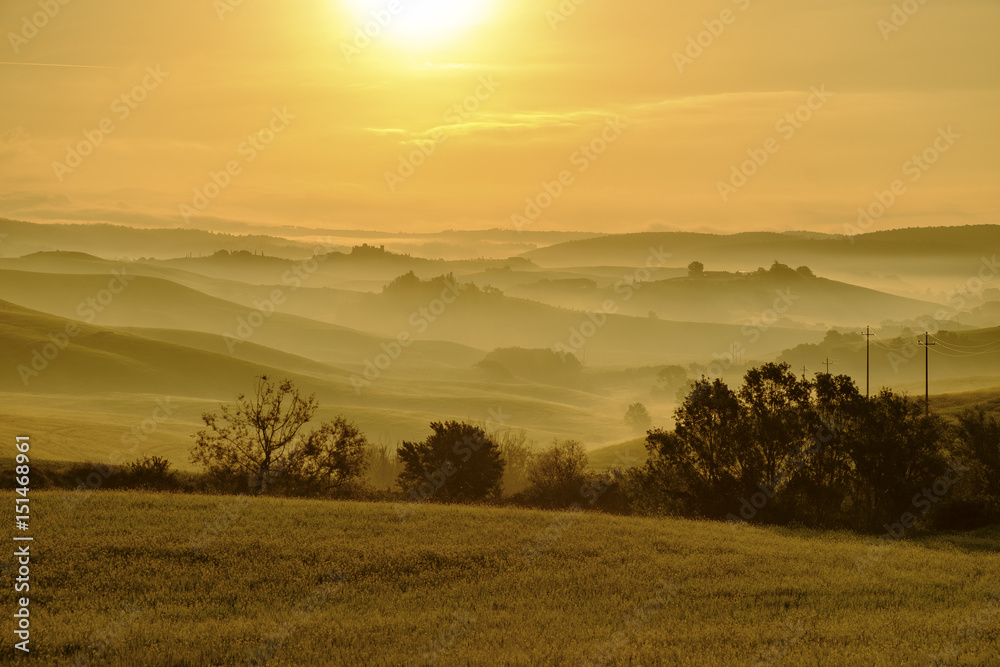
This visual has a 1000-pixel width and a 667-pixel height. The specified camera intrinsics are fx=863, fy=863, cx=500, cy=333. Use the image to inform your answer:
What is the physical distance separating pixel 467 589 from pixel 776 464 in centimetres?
2476

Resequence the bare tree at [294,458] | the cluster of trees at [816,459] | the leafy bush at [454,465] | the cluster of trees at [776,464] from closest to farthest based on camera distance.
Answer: the cluster of trees at [816,459] → the cluster of trees at [776,464] → the bare tree at [294,458] → the leafy bush at [454,465]

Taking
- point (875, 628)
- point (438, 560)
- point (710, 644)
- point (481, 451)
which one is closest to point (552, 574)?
point (438, 560)

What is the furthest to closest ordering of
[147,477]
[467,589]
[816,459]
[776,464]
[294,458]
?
1. [294,458]
2. [776,464]
3. [816,459]
4. [147,477]
5. [467,589]

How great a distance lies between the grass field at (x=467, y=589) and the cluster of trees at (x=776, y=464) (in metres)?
5.94

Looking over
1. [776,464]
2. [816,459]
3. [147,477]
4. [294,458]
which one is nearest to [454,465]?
[294,458]

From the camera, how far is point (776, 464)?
143 ft

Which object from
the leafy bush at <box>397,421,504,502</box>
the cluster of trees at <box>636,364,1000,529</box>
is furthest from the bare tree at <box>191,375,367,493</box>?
the cluster of trees at <box>636,364,1000,529</box>

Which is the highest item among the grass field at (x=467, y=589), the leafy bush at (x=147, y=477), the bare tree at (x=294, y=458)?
the bare tree at (x=294, y=458)

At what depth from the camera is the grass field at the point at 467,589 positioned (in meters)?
18.2

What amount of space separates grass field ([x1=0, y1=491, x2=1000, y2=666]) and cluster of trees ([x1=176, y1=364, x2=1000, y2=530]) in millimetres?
5940

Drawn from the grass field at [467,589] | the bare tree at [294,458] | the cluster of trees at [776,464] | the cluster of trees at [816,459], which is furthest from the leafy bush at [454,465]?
the grass field at [467,589]

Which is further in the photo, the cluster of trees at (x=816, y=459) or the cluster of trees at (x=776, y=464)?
the cluster of trees at (x=776, y=464)

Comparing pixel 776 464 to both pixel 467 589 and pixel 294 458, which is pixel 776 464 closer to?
pixel 294 458

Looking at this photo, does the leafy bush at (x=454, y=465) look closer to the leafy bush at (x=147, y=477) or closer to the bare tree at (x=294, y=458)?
the bare tree at (x=294, y=458)
